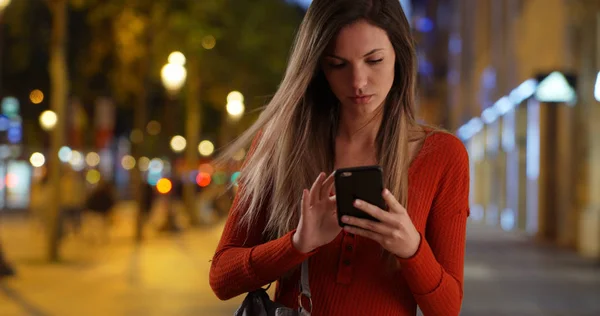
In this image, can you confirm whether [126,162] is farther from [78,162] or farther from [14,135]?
[78,162]

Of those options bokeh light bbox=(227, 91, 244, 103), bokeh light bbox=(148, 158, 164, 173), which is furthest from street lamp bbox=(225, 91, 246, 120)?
bokeh light bbox=(148, 158, 164, 173)

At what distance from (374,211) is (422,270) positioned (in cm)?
25

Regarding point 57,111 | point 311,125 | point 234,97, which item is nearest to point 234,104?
point 234,97

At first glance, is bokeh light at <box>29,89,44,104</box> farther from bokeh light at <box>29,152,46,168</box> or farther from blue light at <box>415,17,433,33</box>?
blue light at <box>415,17,433,33</box>

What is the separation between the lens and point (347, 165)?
3025mm

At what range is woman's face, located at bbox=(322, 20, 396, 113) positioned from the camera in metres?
2.85

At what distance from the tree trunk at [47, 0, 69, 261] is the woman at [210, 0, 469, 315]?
1837 centimetres

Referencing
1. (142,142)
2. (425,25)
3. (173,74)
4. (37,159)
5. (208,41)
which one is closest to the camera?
(173,74)

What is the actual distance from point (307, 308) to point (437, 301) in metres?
0.33

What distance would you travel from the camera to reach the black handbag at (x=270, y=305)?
2797 mm

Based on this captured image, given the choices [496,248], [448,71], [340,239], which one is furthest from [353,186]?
[448,71]

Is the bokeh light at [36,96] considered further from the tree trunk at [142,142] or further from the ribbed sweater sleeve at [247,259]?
the ribbed sweater sleeve at [247,259]

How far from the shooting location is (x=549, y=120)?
3097 cm

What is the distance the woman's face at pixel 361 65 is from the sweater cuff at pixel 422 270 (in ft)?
1.37
